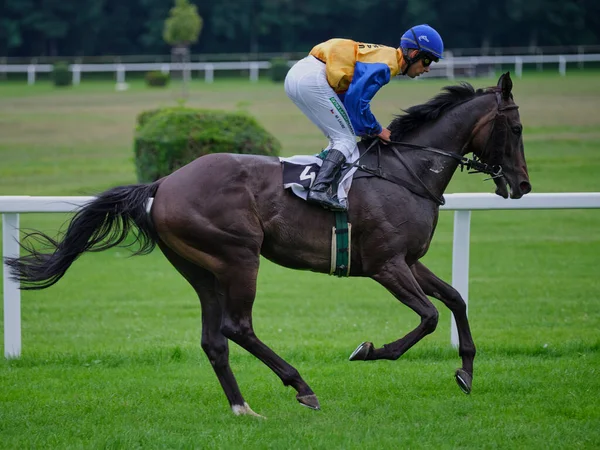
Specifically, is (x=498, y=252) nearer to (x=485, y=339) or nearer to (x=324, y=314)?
(x=324, y=314)

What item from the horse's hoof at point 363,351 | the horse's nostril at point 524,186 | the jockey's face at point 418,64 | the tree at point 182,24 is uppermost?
the tree at point 182,24

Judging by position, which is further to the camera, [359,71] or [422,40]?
[422,40]

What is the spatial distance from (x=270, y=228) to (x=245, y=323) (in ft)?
1.82

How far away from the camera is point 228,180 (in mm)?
5059

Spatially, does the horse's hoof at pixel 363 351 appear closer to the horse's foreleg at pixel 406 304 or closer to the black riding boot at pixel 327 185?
the horse's foreleg at pixel 406 304

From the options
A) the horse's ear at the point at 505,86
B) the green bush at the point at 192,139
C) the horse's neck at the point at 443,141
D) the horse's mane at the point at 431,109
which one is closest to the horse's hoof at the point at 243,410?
the horse's neck at the point at 443,141

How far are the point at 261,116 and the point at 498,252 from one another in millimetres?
13604

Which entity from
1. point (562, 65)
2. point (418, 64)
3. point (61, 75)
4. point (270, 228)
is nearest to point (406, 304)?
point (270, 228)

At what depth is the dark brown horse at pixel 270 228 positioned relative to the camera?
5031mm

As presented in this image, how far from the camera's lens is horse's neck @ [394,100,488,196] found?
5391 millimetres

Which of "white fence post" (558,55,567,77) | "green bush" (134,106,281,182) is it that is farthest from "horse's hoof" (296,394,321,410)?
"white fence post" (558,55,567,77)

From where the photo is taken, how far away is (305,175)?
511 cm

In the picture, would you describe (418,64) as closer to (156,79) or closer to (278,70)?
(156,79)

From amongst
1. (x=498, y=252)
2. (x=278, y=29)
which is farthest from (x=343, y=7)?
(x=498, y=252)
